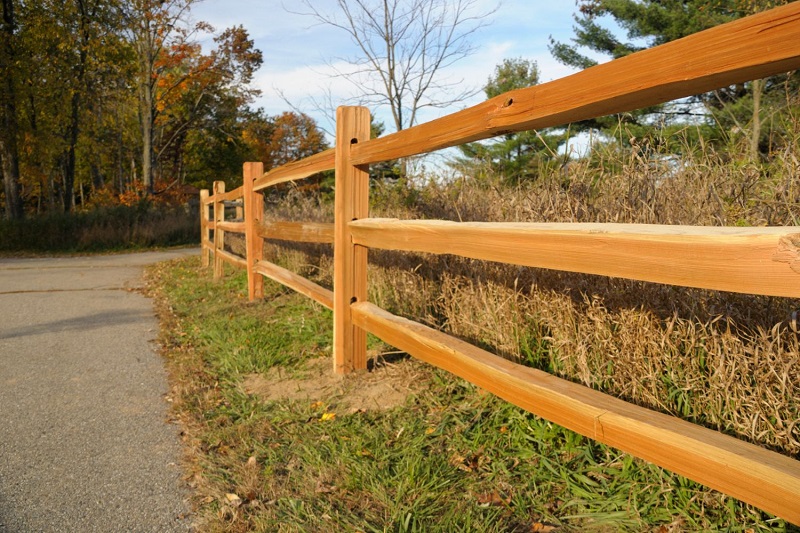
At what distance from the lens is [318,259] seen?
784cm

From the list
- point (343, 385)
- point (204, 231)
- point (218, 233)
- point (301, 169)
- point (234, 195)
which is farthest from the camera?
point (204, 231)

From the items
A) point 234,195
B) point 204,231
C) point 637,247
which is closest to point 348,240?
point 637,247

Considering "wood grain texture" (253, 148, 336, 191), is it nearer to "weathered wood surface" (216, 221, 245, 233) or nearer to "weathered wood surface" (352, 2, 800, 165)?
"weathered wood surface" (216, 221, 245, 233)

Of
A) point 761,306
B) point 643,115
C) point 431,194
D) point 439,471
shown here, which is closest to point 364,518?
point 439,471

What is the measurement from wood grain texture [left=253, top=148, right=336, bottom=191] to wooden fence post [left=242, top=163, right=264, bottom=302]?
23 cm

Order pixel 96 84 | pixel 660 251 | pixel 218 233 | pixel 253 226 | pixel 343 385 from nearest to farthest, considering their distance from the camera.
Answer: pixel 660 251, pixel 343 385, pixel 253 226, pixel 218 233, pixel 96 84

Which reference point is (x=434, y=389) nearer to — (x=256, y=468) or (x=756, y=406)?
(x=256, y=468)

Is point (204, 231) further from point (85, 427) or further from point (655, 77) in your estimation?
point (655, 77)

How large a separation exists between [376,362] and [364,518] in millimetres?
1962

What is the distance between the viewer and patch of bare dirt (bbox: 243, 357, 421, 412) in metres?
3.82

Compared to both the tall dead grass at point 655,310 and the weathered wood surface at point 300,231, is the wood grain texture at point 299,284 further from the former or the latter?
the tall dead grass at point 655,310

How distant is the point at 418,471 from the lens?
9.09 feet

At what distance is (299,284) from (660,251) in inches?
169

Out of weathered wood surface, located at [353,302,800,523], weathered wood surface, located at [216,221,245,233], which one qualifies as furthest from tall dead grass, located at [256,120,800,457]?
weathered wood surface, located at [216,221,245,233]
